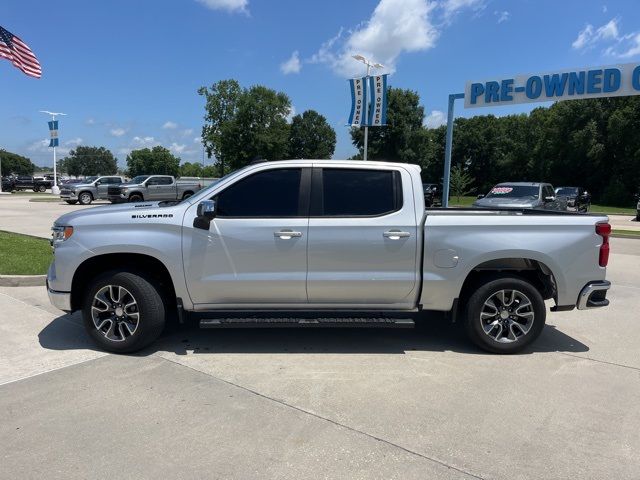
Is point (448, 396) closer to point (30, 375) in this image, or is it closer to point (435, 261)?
point (435, 261)

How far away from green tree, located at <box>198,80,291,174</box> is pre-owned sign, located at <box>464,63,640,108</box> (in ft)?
157

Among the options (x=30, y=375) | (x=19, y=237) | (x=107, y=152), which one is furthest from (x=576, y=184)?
(x=107, y=152)

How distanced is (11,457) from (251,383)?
1785 mm

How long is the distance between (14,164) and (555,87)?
146992 mm

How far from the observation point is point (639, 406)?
12.8 feet

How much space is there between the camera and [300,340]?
539 cm

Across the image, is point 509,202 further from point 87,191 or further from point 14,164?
point 14,164

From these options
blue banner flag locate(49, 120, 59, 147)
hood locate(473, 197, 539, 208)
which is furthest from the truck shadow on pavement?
blue banner flag locate(49, 120, 59, 147)

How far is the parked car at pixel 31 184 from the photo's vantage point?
54.1 m

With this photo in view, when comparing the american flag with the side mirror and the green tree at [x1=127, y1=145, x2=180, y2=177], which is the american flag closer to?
the side mirror

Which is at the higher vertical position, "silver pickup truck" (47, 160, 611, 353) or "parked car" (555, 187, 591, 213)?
"parked car" (555, 187, 591, 213)

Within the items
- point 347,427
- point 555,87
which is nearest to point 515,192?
point 555,87

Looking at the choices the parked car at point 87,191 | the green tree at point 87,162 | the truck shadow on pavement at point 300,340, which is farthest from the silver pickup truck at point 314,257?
the green tree at point 87,162

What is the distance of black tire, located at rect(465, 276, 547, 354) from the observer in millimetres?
4910
